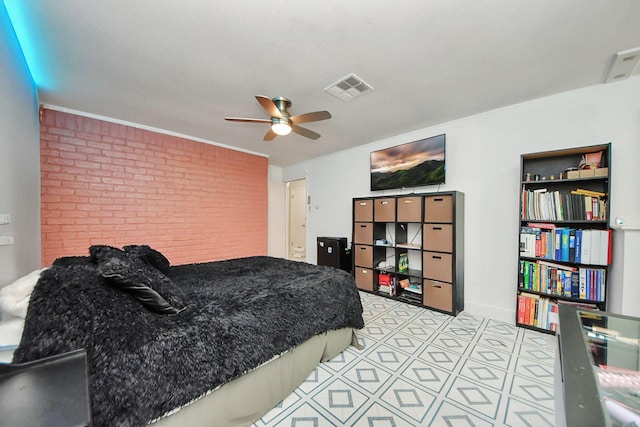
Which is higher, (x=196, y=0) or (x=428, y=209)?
(x=196, y=0)

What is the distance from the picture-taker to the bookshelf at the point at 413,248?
2.92 meters

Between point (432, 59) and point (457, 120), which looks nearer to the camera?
point (432, 59)

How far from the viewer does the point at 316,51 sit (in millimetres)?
1888

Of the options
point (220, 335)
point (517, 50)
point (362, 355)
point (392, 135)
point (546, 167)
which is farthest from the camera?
point (392, 135)

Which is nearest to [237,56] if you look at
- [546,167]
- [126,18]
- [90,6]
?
[126,18]

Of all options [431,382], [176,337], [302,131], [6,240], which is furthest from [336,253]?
[6,240]

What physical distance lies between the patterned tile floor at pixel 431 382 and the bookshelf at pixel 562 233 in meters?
0.40

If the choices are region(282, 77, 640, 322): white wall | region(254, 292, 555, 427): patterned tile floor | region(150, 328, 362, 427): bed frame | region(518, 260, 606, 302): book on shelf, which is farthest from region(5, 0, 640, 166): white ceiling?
region(254, 292, 555, 427): patterned tile floor

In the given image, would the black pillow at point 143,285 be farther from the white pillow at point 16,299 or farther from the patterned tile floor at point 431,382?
the patterned tile floor at point 431,382

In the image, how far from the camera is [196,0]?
4.78 feet

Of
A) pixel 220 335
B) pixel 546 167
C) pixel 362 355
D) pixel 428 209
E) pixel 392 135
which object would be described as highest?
pixel 392 135

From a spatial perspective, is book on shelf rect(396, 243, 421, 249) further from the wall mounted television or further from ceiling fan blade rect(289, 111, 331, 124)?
ceiling fan blade rect(289, 111, 331, 124)

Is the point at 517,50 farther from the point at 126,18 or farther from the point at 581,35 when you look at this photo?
the point at 126,18

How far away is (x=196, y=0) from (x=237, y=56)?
0.50 meters
